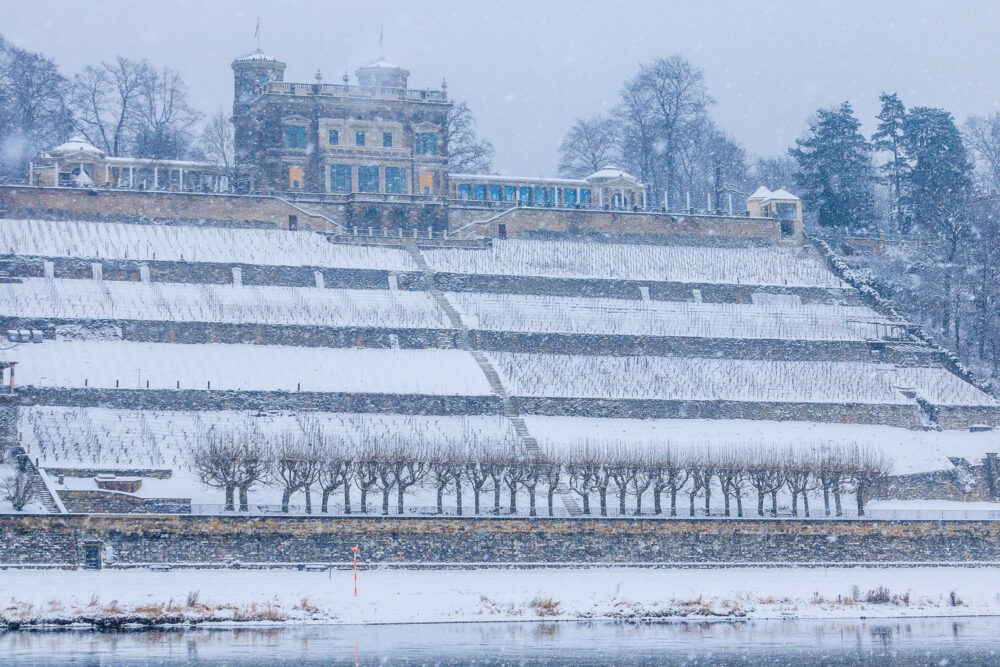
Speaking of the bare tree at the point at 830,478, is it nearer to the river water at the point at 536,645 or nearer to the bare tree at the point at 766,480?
the bare tree at the point at 766,480

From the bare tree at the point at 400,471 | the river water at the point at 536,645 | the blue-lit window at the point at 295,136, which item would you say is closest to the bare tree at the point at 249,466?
the bare tree at the point at 400,471

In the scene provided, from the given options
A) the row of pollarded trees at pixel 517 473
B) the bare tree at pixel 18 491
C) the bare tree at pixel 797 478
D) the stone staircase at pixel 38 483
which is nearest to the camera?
the bare tree at pixel 18 491

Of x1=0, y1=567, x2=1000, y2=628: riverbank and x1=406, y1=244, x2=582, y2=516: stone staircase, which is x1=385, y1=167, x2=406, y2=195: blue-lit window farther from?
x1=0, y1=567, x2=1000, y2=628: riverbank

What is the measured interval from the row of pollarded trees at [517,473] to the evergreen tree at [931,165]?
38.1m

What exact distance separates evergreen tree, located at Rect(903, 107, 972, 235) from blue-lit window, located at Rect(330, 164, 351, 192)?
3264cm

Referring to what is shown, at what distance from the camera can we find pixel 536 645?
3850 centimetres

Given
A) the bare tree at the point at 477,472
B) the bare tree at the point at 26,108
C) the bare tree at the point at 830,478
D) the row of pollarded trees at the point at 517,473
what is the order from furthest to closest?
the bare tree at the point at 26,108, the bare tree at the point at 830,478, the bare tree at the point at 477,472, the row of pollarded trees at the point at 517,473

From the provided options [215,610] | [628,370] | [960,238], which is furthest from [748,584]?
[960,238]

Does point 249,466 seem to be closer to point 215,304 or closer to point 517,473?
point 517,473

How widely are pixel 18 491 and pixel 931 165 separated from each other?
62112 mm

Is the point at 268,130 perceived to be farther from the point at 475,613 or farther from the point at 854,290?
the point at 475,613

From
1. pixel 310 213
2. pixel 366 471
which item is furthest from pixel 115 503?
pixel 310 213

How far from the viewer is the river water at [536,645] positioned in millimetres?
35750

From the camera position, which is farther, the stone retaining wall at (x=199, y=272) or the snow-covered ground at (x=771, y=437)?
the stone retaining wall at (x=199, y=272)
